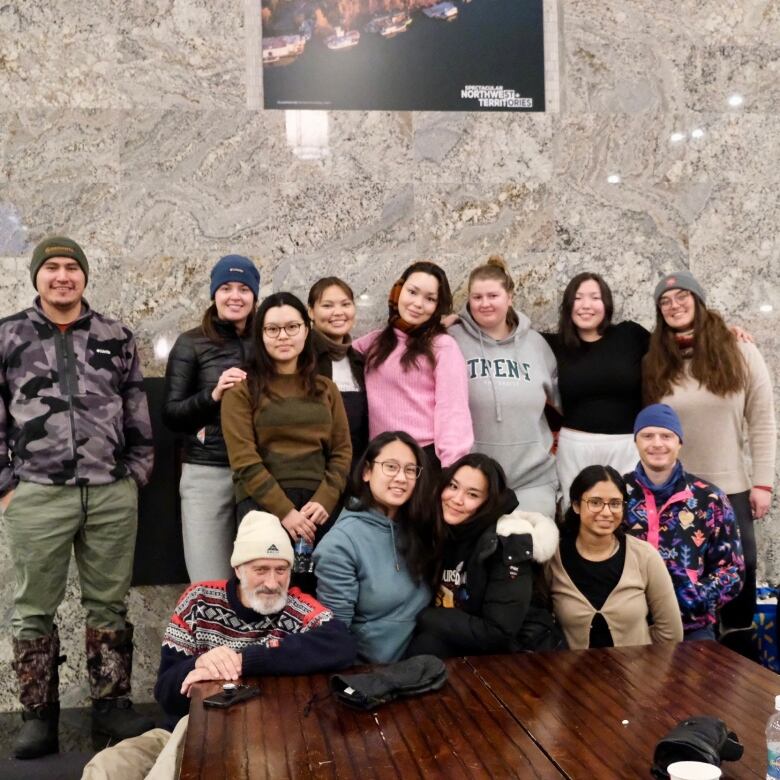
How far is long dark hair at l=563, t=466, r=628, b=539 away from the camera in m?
2.94

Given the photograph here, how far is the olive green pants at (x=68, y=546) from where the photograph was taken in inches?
133

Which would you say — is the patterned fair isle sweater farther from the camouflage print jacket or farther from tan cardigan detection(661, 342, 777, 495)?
tan cardigan detection(661, 342, 777, 495)

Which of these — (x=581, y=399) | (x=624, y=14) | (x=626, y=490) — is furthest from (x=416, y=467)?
(x=624, y=14)

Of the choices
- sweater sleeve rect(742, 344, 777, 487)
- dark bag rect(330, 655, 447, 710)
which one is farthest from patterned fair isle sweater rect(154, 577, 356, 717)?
sweater sleeve rect(742, 344, 777, 487)

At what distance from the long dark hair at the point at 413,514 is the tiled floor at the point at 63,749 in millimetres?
1305

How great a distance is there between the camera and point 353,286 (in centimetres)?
424

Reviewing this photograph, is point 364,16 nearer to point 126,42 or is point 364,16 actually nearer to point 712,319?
point 126,42

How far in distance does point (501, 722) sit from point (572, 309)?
2.27 m

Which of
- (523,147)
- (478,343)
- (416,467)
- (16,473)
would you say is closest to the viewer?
(416,467)

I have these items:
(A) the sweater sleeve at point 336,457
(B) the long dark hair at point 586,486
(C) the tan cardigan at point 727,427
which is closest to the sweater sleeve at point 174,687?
(A) the sweater sleeve at point 336,457

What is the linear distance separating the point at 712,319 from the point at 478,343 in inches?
39.2

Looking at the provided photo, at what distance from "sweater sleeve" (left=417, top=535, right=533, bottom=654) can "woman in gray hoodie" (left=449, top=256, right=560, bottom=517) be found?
0.82m

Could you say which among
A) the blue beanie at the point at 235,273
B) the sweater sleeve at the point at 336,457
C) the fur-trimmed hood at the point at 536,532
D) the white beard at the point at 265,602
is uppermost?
the blue beanie at the point at 235,273

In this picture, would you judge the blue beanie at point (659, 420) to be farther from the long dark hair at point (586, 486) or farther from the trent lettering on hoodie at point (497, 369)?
the trent lettering on hoodie at point (497, 369)
